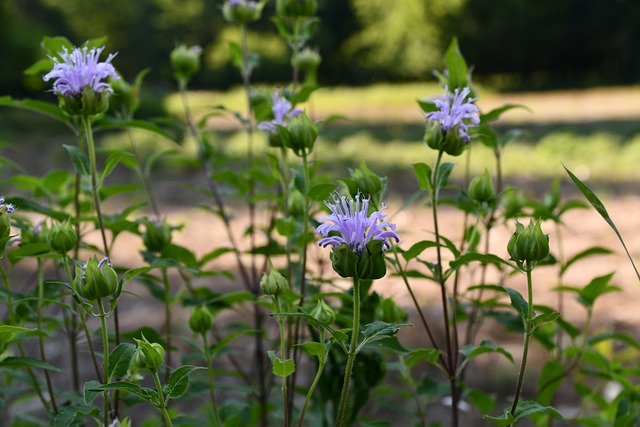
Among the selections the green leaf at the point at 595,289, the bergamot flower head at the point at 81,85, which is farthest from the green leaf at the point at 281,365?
the green leaf at the point at 595,289

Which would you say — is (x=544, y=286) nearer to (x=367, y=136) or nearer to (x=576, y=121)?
(x=367, y=136)

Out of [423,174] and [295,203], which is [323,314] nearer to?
[423,174]

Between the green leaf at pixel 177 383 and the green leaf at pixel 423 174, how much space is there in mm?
251

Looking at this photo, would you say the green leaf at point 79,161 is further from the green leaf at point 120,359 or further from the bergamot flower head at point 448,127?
the bergamot flower head at point 448,127

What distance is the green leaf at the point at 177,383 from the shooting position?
0.51 metres

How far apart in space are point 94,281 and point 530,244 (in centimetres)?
32

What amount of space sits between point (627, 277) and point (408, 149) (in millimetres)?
2788

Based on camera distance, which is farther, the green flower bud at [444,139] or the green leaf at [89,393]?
the green flower bud at [444,139]

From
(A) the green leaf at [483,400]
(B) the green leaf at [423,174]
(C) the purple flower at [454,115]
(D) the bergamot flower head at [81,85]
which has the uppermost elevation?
(D) the bergamot flower head at [81,85]

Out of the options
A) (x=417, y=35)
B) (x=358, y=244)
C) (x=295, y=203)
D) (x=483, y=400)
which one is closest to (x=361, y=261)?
(x=358, y=244)

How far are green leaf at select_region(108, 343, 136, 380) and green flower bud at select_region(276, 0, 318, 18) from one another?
0.52m

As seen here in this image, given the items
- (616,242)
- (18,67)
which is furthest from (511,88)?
(616,242)

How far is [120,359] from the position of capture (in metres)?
0.55

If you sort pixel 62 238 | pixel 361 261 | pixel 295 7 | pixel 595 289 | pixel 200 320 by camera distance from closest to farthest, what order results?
pixel 361 261
pixel 62 238
pixel 200 320
pixel 595 289
pixel 295 7
